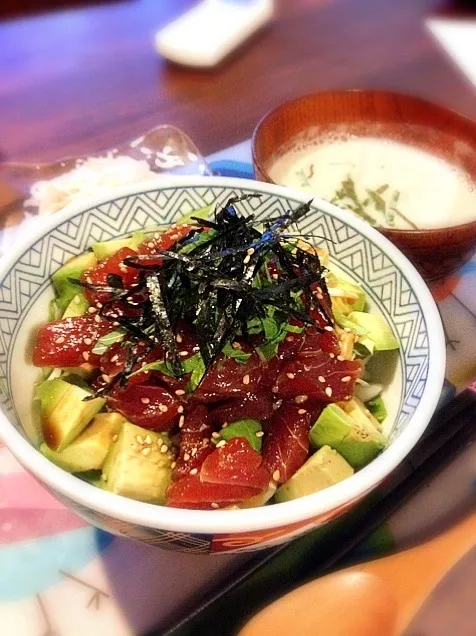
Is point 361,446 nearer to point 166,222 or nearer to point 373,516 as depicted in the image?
point 373,516

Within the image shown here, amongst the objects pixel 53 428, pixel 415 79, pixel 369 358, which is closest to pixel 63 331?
pixel 53 428

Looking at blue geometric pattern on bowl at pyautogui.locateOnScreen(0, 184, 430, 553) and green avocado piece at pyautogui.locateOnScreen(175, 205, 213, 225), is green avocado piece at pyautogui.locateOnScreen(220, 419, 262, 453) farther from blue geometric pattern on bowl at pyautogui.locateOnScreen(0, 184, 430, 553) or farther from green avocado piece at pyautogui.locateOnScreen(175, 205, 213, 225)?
green avocado piece at pyautogui.locateOnScreen(175, 205, 213, 225)

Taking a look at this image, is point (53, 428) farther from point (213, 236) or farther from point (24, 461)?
point (213, 236)

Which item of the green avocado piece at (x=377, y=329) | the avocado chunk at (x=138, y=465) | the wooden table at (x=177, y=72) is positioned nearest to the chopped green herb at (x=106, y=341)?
the avocado chunk at (x=138, y=465)

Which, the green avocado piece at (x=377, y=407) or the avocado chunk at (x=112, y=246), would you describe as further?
the avocado chunk at (x=112, y=246)

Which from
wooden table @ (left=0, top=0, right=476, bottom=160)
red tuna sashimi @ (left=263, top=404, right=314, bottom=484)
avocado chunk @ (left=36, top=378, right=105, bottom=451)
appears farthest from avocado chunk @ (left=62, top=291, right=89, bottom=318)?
wooden table @ (left=0, top=0, right=476, bottom=160)

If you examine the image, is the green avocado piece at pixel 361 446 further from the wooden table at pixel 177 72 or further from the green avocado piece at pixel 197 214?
Result: the wooden table at pixel 177 72
